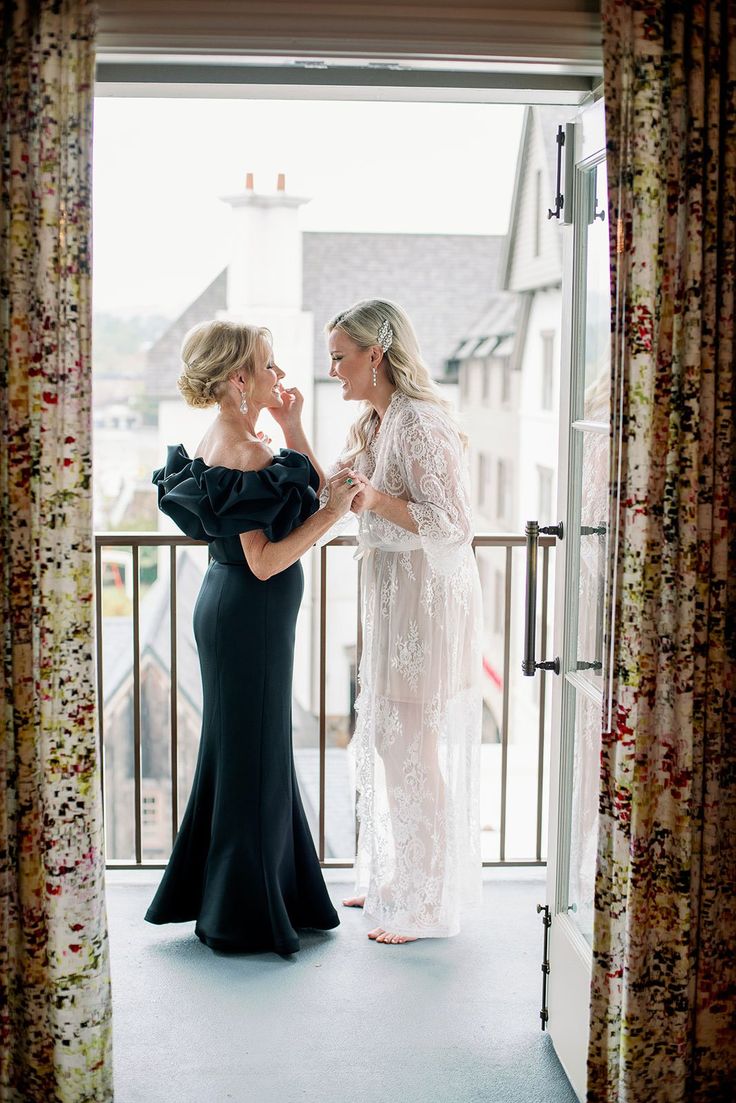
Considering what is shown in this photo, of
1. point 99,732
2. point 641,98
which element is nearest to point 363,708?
point 99,732

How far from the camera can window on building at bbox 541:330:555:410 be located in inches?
585

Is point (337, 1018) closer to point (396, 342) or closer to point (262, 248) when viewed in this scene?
point (396, 342)

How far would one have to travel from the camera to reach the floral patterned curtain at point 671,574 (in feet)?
6.08

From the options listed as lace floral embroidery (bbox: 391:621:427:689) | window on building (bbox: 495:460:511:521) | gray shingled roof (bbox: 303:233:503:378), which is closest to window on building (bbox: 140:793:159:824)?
window on building (bbox: 495:460:511:521)

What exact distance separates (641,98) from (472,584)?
4.71 feet

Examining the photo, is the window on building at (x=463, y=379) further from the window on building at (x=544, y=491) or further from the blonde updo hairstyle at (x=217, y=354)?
the blonde updo hairstyle at (x=217, y=354)

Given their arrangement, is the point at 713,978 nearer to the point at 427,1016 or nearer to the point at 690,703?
the point at 690,703

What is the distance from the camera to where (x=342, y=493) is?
2.81m

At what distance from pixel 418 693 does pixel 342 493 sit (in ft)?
1.95

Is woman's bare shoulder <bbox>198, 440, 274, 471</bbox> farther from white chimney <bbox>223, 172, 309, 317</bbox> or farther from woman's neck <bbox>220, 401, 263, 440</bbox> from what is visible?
white chimney <bbox>223, 172, 309, 317</bbox>

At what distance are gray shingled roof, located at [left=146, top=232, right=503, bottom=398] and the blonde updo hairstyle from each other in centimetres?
1653

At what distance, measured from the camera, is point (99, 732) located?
116 inches

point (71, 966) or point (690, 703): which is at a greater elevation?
point (690, 703)

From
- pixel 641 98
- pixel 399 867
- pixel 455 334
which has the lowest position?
pixel 399 867
